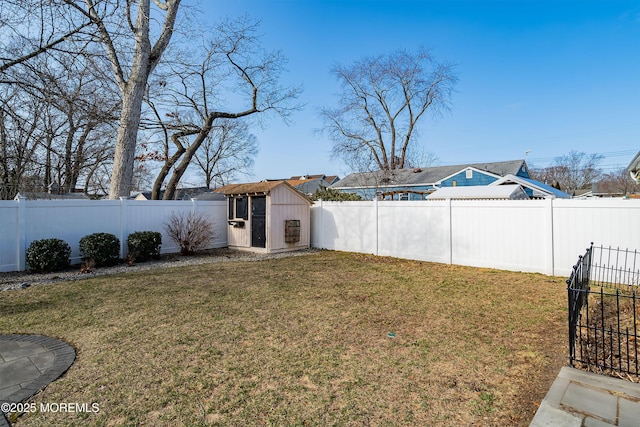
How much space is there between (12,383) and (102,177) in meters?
16.8

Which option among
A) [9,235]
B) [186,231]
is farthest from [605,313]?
[9,235]

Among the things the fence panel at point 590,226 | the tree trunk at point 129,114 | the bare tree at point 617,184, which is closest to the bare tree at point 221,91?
the tree trunk at point 129,114

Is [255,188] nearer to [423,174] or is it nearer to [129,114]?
[129,114]

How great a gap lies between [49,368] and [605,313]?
21.1 ft

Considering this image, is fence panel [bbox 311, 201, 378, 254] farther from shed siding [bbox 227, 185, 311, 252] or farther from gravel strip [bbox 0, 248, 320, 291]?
gravel strip [bbox 0, 248, 320, 291]

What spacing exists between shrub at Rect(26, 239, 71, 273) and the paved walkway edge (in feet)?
15.0

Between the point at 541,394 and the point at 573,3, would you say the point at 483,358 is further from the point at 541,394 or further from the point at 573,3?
the point at 573,3

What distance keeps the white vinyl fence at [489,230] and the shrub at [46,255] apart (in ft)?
24.6

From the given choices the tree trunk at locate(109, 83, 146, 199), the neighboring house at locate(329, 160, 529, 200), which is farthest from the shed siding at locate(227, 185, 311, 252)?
the neighboring house at locate(329, 160, 529, 200)

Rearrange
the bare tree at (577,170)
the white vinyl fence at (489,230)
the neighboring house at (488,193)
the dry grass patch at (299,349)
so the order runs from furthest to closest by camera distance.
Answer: the bare tree at (577,170)
the neighboring house at (488,193)
the white vinyl fence at (489,230)
the dry grass patch at (299,349)

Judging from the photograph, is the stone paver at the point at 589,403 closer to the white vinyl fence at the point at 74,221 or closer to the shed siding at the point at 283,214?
the shed siding at the point at 283,214

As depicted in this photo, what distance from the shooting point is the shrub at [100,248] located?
26.4 ft

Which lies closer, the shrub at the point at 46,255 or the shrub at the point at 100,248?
the shrub at the point at 46,255

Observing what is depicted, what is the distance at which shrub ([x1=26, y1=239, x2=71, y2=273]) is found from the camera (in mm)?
7355
